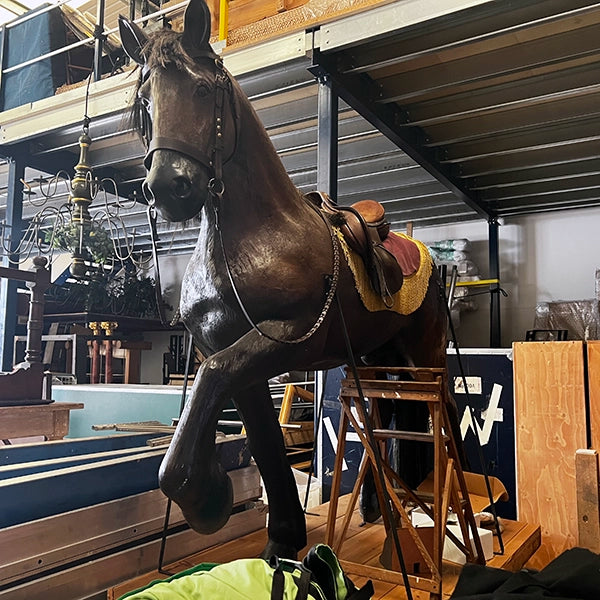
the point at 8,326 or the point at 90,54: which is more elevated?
the point at 90,54

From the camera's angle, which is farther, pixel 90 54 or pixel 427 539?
pixel 90 54

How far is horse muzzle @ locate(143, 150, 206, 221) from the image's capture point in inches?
53.6

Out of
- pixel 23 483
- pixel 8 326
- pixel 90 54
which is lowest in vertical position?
pixel 23 483

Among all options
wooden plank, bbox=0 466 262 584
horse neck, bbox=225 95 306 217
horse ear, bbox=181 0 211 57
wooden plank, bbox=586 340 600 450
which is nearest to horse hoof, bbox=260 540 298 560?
wooden plank, bbox=0 466 262 584

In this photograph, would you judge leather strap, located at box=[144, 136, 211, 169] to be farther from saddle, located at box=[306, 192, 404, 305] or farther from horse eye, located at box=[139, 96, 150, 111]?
saddle, located at box=[306, 192, 404, 305]

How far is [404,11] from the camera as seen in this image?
9.89 feet

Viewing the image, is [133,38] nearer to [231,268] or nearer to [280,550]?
[231,268]

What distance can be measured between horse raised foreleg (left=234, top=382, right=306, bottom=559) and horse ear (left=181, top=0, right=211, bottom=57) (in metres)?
0.99

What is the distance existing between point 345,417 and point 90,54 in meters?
5.06

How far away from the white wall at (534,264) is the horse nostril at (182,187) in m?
5.64

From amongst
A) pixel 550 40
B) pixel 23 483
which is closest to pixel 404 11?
pixel 550 40

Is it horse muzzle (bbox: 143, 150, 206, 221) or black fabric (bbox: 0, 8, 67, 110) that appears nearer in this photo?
horse muzzle (bbox: 143, 150, 206, 221)

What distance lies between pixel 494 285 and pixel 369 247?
15.1 feet

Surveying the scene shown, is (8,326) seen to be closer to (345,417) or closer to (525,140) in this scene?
(345,417)
